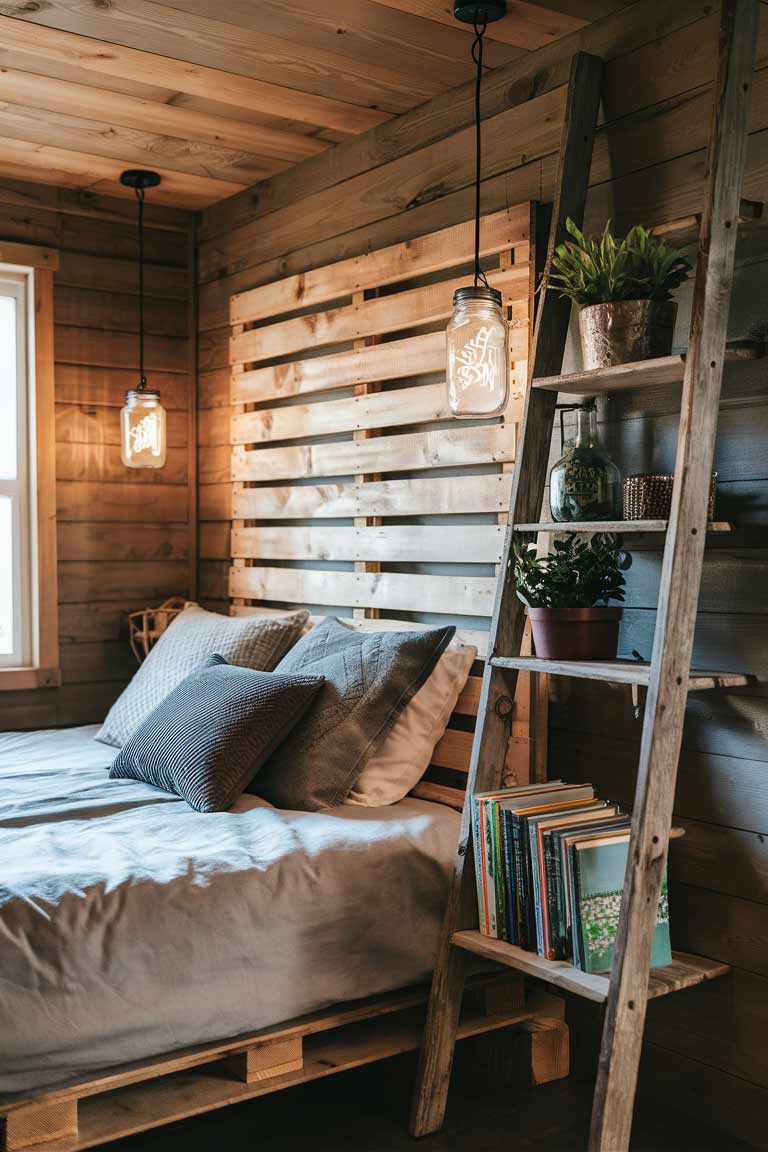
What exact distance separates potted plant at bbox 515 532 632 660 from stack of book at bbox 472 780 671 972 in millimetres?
305

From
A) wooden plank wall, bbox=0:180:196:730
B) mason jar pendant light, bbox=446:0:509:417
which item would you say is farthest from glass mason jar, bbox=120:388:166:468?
mason jar pendant light, bbox=446:0:509:417

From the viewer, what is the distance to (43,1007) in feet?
→ 6.41

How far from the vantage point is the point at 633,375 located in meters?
2.23

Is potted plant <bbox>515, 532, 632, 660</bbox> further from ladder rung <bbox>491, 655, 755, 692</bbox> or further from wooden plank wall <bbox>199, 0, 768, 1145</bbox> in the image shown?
wooden plank wall <bbox>199, 0, 768, 1145</bbox>

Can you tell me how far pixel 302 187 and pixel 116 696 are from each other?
1818 mm

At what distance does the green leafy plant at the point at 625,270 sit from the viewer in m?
2.20

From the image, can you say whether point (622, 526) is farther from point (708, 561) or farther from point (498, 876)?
point (498, 876)

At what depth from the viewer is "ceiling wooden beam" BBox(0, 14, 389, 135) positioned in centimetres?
277

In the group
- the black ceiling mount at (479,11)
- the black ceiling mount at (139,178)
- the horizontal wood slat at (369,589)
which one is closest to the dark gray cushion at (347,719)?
the horizontal wood slat at (369,589)

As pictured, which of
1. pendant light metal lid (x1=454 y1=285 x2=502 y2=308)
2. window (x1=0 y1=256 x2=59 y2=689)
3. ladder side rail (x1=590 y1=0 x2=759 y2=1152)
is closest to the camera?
ladder side rail (x1=590 y1=0 x2=759 y2=1152)

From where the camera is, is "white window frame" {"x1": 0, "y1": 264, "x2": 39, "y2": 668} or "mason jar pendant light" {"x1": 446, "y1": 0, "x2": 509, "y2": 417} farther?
"white window frame" {"x1": 0, "y1": 264, "x2": 39, "y2": 668}

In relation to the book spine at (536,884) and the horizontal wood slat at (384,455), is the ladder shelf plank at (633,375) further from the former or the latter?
the book spine at (536,884)

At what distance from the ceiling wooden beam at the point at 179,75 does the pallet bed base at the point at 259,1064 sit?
2.25m

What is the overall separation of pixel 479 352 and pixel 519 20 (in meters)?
0.77
